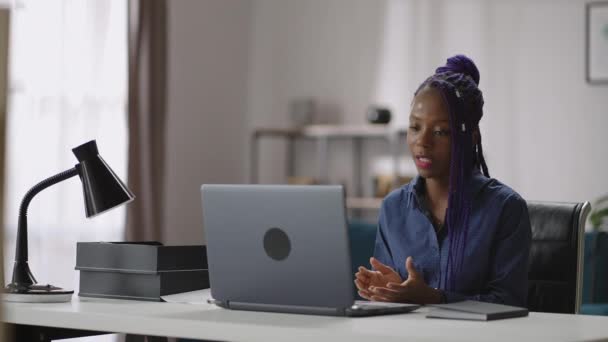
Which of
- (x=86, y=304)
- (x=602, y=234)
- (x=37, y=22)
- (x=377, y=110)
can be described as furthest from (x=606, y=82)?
(x=86, y=304)

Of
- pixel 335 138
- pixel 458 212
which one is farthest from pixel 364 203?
pixel 458 212

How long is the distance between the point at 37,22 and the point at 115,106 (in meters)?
0.70

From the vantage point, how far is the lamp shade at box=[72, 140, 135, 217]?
6.07ft

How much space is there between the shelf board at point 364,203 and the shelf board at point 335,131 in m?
0.39

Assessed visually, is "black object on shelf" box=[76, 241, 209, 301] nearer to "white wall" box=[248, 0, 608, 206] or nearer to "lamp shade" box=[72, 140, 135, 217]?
"lamp shade" box=[72, 140, 135, 217]

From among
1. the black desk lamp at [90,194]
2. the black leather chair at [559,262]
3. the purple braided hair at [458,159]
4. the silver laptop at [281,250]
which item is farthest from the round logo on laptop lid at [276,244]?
the black leather chair at [559,262]

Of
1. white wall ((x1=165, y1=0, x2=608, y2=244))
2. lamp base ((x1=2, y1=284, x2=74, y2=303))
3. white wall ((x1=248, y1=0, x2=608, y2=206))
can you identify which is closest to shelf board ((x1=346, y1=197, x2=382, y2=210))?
white wall ((x1=165, y1=0, x2=608, y2=244))

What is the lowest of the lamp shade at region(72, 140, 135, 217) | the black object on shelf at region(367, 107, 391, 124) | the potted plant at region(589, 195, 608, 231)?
the potted plant at region(589, 195, 608, 231)

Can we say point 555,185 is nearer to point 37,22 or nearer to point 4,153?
point 37,22

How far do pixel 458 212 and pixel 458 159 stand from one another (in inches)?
4.6

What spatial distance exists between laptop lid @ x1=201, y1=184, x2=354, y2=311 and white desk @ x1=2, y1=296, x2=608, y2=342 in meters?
0.04

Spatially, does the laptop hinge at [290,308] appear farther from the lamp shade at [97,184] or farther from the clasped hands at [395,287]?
the lamp shade at [97,184]

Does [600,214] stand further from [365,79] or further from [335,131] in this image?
[365,79]

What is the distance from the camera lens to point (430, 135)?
6.66ft
